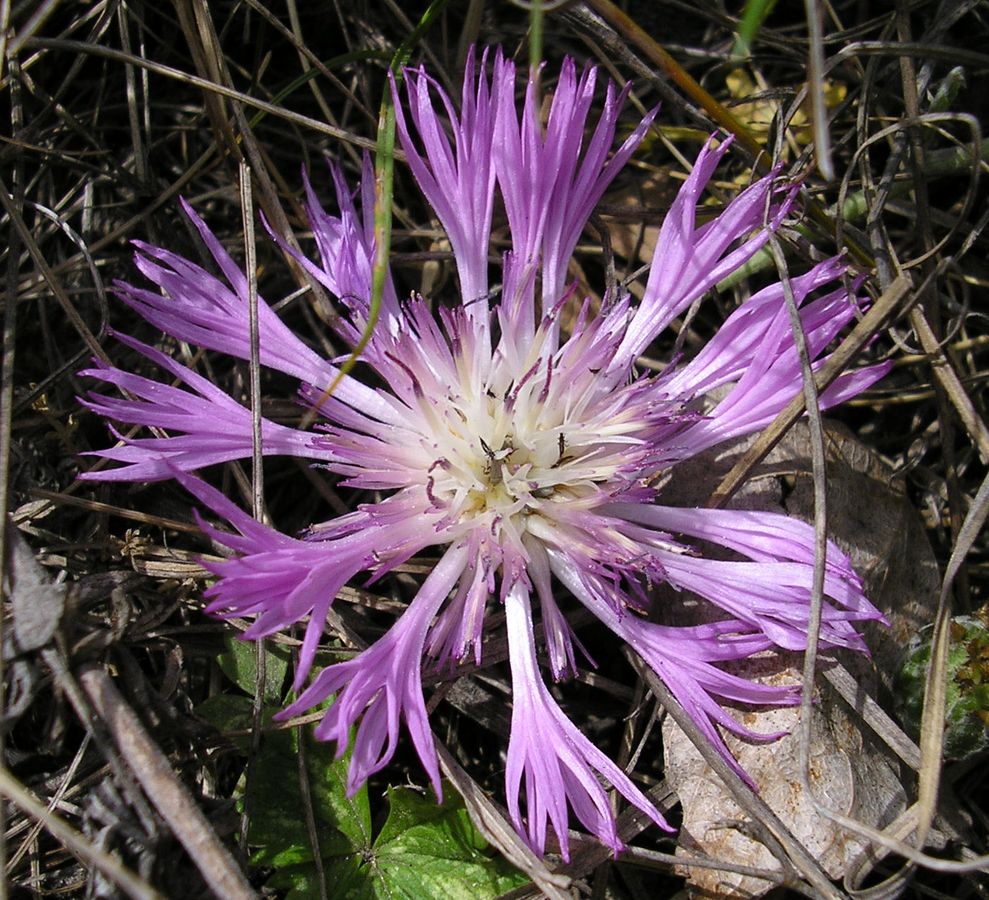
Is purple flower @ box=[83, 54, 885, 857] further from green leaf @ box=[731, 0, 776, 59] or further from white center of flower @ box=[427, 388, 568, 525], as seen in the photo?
green leaf @ box=[731, 0, 776, 59]

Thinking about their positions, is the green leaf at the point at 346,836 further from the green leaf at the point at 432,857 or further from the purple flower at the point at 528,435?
the purple flower at the point at 528,435

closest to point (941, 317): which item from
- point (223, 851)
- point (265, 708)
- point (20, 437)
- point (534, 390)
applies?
point (534, 390)

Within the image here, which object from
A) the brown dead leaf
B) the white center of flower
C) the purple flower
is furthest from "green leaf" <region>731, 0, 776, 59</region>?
the brown dead leaf

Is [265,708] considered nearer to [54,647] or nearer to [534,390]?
[54,647]

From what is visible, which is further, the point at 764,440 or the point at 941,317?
the point at 941,317

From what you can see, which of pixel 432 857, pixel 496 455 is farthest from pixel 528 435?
pixel 432 857

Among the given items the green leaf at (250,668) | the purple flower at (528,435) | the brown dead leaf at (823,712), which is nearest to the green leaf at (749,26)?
the purple flower at (528,435)
